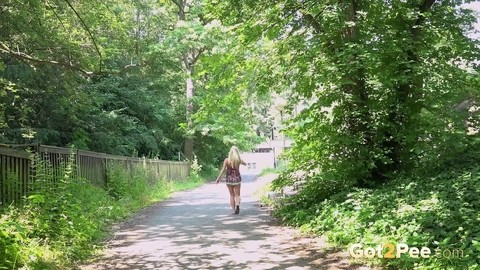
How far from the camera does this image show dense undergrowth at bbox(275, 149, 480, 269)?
17.0ft

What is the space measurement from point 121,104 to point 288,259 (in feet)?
66.9

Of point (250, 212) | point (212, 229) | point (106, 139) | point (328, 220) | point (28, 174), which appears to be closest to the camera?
point (328, 220)

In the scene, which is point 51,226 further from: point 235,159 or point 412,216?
point 235,159

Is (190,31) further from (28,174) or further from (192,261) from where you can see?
(192,261)

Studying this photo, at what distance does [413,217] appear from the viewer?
6.27m

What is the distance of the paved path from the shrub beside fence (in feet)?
6.32

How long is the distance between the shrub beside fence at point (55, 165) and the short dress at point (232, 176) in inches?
152

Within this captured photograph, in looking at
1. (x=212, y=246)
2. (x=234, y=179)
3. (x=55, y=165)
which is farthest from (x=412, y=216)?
(x=55, y=165)

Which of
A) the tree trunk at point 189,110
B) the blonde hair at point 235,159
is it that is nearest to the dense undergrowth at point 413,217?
the blonde hair at point 235,159

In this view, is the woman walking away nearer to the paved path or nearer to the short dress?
the short dress

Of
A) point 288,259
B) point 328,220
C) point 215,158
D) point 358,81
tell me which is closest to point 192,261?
point 288,259

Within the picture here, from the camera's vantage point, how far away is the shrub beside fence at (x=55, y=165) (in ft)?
26.1

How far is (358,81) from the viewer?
9.94 meters

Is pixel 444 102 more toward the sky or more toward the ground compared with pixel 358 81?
more toward the ground
